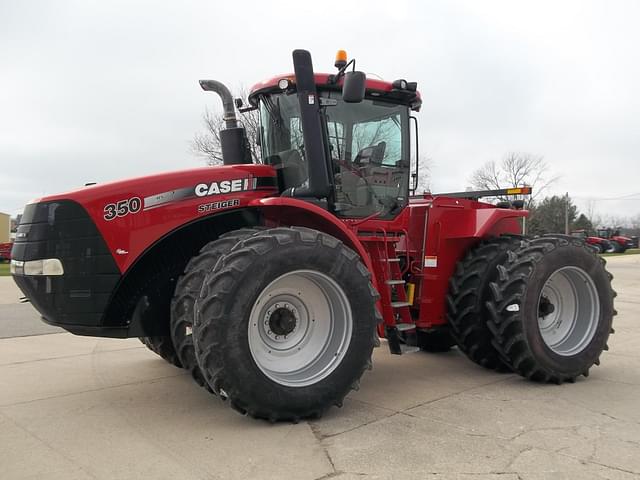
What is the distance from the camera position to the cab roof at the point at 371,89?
483 cm

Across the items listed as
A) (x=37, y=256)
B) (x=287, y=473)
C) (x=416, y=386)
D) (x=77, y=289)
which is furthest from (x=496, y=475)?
(x=37, y=256)

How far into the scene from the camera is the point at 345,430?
12.4ft

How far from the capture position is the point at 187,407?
434 cm

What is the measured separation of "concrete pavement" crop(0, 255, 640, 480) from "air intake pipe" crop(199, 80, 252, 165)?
7.31ft

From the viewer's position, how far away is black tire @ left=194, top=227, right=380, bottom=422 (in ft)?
11.9

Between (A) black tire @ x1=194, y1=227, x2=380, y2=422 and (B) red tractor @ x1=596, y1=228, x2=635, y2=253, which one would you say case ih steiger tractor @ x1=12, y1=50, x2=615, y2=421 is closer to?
(A) black tire @ x1=194, y1=227, x2=380, y2=422

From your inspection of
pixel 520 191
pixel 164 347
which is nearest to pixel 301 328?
pixel 164 347

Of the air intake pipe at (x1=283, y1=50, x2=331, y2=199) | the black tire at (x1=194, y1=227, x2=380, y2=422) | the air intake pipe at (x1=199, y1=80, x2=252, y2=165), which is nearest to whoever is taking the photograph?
the black tire at (x1=194, y1=227, x2=380, y2=422)

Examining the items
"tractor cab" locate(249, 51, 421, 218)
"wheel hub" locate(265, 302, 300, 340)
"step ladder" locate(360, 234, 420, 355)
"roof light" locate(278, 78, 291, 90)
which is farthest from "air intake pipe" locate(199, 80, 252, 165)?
"wheel hub" locate(265, 302, 300, 340)

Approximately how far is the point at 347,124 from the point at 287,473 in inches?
121

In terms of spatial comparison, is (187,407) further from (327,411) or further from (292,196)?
(292,196)

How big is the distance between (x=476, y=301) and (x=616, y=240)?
42119 mm

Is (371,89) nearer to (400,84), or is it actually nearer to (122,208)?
(400,84)

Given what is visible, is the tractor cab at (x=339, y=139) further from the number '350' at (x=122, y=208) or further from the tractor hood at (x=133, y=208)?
the number '350' at (x=122, y=208)
